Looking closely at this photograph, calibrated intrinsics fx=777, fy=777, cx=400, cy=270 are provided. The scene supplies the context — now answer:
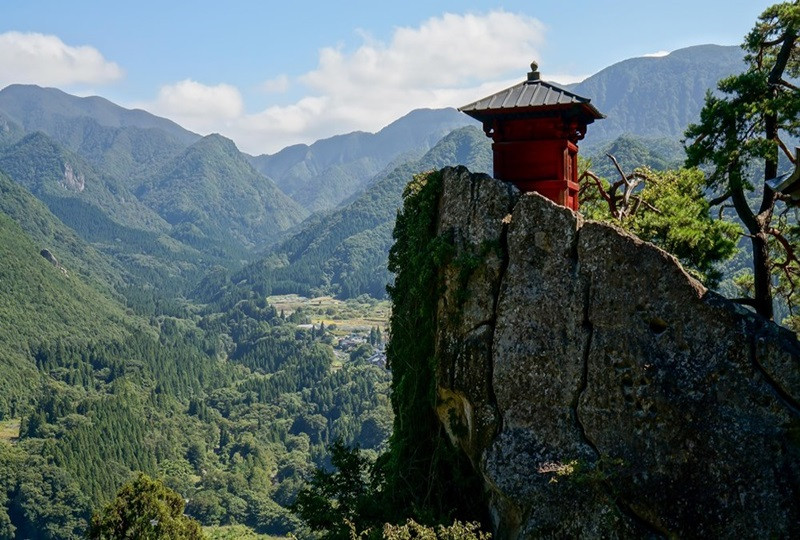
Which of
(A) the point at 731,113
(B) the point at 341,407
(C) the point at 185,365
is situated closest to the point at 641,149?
(B) the point at 341,407

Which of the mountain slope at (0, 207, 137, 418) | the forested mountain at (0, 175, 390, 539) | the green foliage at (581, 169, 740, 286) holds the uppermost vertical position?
the green foliage at (581, 169, 740, 286)

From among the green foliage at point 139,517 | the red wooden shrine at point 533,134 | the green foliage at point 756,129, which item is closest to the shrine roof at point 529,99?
the red wooden shrine at point 533,134

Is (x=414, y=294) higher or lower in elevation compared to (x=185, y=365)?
higher

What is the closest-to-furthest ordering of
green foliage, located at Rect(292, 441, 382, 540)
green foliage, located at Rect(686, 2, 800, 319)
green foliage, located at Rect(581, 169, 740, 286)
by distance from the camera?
green foliage, located at Rect(686, 2, 800, 319), green foliage, located at Rect(581, 169, 740, 286), green foliage, located at Rect(292, 441, 382, 540)

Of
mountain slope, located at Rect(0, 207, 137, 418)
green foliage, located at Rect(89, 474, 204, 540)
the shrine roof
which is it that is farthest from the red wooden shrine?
mountain slope, located at Rect(0, 207, 137, 418)

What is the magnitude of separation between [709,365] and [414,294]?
5837 mm

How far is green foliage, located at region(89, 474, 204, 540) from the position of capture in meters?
32.0

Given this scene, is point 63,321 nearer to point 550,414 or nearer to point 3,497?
point 3,497

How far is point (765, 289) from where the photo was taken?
15.5 m

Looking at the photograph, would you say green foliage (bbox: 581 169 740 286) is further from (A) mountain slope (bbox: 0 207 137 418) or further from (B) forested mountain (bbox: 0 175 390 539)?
(A) mountain slope (bbox: 0 207 137 418)

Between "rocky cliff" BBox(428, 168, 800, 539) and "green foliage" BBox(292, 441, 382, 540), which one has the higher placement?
"rocky cliff" BBox(428, 168, 800, 539)

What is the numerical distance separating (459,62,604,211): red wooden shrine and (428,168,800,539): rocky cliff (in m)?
1.63

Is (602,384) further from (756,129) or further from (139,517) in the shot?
(139,517)

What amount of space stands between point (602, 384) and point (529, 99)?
243 inches
